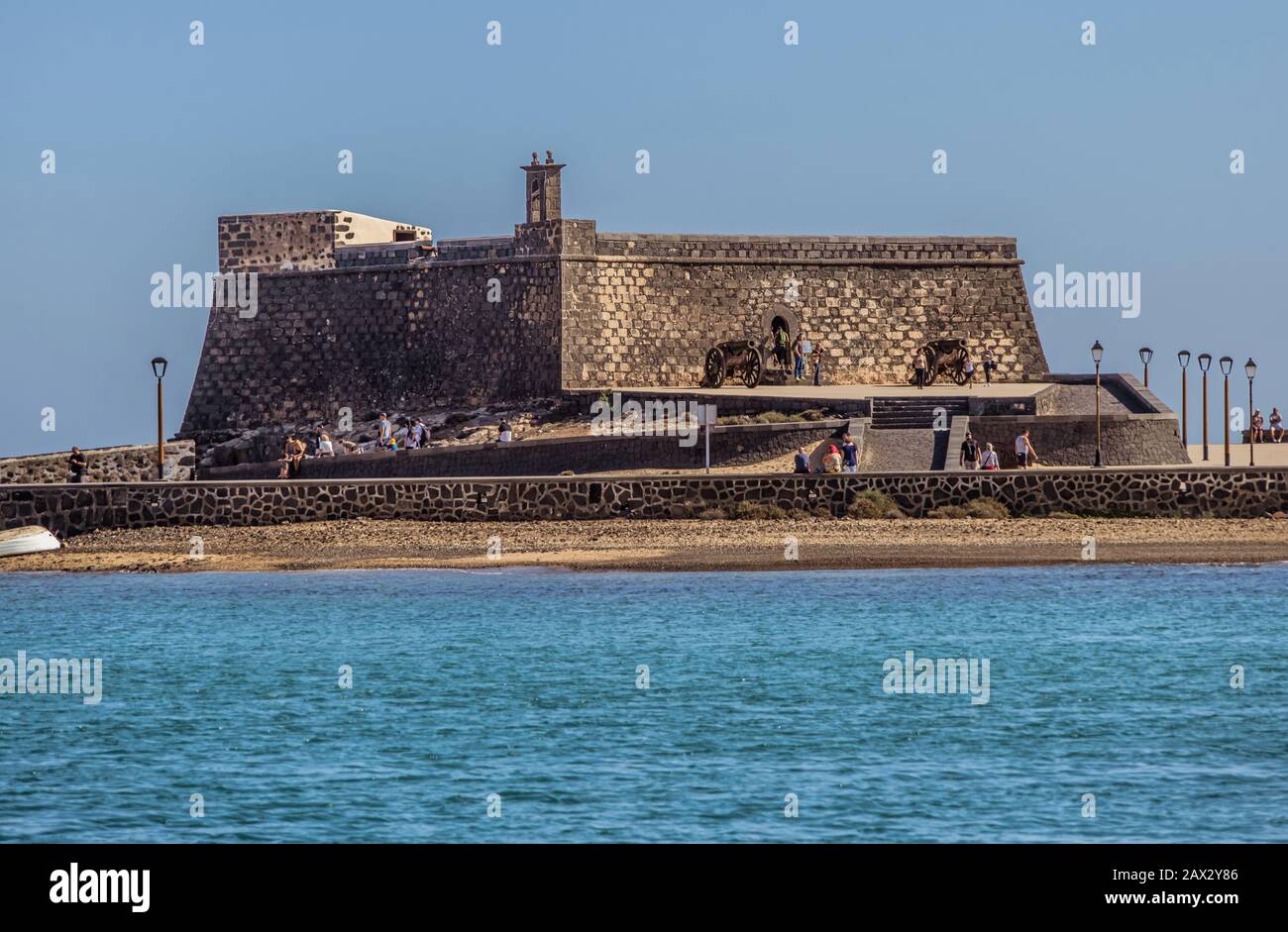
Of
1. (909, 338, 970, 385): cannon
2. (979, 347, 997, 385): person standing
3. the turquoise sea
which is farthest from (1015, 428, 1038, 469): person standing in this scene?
(979, 347, 997, 385): person standing

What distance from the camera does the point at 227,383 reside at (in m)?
45.5

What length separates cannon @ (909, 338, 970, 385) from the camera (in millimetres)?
37781

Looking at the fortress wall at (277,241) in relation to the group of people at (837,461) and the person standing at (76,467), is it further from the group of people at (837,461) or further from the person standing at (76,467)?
the group of people at (837,461)

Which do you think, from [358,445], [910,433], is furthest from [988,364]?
[358,445]

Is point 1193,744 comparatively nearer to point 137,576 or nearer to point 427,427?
point 137,576

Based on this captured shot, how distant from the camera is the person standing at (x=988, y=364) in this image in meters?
40.2

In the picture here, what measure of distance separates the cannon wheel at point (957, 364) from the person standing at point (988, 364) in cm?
200

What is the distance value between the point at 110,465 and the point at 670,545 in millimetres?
13488

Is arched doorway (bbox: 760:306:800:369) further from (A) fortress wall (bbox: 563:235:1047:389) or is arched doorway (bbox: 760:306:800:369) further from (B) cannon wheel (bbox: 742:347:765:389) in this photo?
(B) cannon wheel (bbox: 742:347:765:389)

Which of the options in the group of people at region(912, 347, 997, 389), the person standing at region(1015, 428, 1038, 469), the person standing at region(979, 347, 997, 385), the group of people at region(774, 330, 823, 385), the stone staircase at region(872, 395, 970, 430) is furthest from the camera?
the group of people at region(774, 330, 823, 385)

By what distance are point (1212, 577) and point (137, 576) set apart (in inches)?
524

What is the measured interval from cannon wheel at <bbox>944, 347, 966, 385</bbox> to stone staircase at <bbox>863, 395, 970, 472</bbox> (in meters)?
4.14

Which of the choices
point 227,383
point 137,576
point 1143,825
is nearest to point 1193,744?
point 1143,825

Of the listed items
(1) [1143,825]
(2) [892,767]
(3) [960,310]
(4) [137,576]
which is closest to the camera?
(1) [1143,825]
